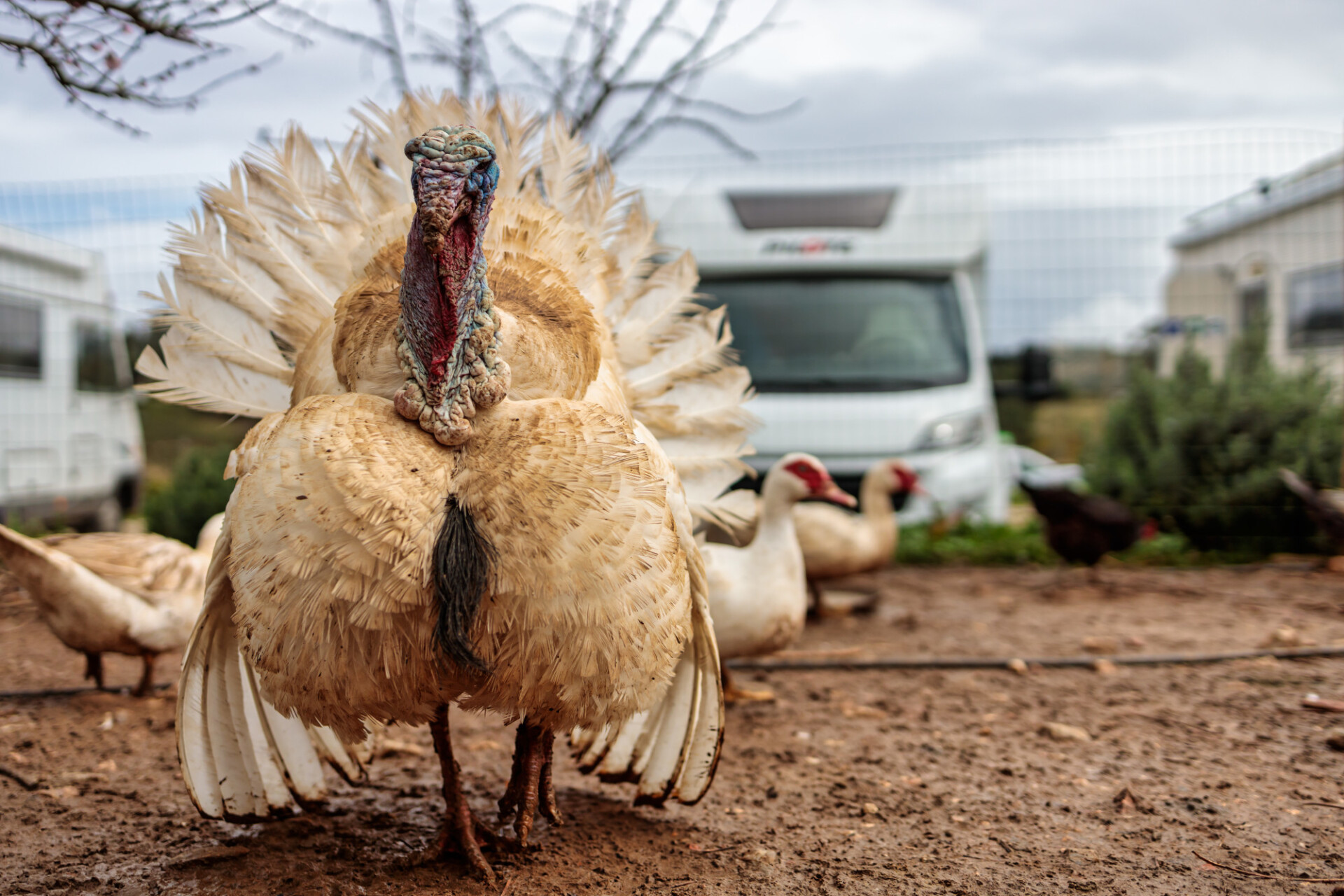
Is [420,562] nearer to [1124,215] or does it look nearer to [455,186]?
[455,186]

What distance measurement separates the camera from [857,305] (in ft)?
25.5

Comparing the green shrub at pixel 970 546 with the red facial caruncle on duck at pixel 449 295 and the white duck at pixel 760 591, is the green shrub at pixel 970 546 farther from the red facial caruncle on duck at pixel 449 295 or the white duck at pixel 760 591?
the red facial caruncle on duck at pixel 449 295

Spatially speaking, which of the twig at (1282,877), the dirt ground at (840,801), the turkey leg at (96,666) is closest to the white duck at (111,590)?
the turkey leg at (96,666)

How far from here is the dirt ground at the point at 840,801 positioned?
8.96 feet

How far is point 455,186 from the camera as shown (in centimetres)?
233

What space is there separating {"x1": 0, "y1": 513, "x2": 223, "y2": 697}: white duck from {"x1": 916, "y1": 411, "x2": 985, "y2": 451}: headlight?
5274mm

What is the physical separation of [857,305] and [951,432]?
131 cm

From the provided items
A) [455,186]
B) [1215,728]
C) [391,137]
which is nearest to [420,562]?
[455,186]

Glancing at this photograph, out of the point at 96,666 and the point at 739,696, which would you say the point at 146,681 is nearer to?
the point at 96,666

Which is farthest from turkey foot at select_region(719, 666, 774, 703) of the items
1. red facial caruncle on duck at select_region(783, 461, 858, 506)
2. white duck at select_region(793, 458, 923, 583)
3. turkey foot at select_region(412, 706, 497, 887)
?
turkey foot at select_region(412, 706, 497, 887)

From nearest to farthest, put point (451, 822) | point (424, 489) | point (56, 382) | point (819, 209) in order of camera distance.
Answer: point (424, 489) < point (451, 822) < point (819, 209) < point (56, 382)

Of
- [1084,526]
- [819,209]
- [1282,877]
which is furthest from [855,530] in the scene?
[1282,877]

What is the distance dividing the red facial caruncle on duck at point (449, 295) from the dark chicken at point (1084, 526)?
581 cm

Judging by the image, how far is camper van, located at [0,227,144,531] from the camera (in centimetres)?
835
